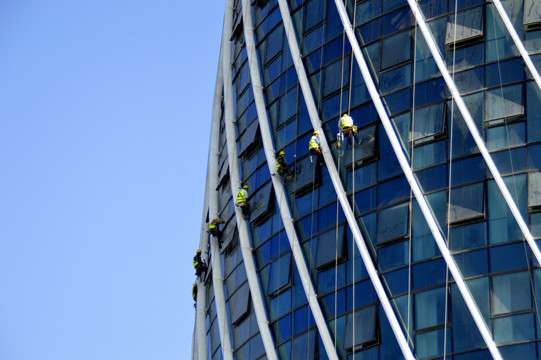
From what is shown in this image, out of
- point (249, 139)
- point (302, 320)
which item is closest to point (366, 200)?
point (302, 320)

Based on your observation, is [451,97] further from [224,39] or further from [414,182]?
[224,39]

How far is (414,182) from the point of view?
38.8 meters

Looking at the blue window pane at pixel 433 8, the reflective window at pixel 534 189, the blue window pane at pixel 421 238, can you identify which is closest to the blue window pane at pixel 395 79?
the blue window pane at pixel 433 8

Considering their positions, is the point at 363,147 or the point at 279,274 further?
the point at 279,274

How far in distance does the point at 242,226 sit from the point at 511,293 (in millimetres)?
13174

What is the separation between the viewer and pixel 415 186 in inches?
1526

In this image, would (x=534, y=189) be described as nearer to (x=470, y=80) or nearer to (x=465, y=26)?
(x=470, y=80)

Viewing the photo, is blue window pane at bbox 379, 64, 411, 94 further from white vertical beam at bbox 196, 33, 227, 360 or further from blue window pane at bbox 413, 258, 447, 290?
white vertical beam at bbox 196, 33, 227, 360

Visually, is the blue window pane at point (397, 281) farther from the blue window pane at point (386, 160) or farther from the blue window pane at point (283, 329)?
the blue window pane at point (283, 329)

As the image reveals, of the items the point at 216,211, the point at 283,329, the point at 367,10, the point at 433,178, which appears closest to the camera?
the point at 433,178

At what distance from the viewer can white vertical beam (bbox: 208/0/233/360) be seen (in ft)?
151

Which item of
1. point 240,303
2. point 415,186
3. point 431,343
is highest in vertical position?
point 415,186

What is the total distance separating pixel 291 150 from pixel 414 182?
6941 mm

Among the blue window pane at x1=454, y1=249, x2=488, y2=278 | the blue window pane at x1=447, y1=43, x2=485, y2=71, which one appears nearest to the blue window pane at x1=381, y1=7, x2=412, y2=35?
the blue window pane at x1=447, y1=43, x2=485, y2=71
